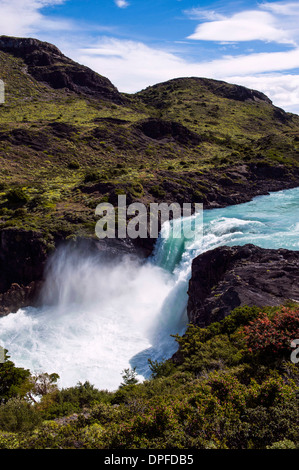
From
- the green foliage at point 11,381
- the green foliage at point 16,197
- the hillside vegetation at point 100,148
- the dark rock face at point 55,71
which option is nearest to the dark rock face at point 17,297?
the hillside vegetation at point 100,148

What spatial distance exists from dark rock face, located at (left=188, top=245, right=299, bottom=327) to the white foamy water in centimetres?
336

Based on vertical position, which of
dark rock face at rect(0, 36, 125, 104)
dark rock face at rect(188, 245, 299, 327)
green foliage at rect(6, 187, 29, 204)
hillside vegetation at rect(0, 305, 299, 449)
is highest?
dark rock face at rect(0, 36, 125, 104)

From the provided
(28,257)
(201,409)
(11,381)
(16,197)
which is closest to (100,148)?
(16,197)

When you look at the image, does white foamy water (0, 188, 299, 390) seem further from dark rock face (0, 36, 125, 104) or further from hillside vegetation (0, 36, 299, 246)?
dark rock face (0, 36, 125, 104)

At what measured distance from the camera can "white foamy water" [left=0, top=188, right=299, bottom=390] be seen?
67.7 ft

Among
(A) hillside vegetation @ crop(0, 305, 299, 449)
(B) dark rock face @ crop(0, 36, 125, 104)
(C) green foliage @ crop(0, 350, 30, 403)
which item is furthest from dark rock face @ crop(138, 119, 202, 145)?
(A) hillside vegetation @ crop(0, 305, 299, 449)

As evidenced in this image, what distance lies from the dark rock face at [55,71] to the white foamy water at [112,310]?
87.7 m

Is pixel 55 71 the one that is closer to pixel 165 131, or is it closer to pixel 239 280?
pixel 165 131

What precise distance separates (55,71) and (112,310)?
101m

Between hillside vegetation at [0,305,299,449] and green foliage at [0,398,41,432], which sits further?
green foliage at [0,398,41,432]

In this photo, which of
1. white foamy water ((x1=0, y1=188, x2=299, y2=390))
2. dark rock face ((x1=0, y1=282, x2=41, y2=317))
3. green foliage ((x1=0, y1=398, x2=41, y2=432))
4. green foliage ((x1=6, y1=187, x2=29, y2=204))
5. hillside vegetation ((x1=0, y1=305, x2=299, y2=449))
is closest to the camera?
hillside vegetation ((x1=0, y1=305, x2=299, y2=449))

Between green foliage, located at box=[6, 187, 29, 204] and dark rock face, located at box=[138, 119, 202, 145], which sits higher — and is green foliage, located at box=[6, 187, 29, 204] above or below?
below

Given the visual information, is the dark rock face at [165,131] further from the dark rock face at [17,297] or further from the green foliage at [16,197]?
the dark rock face at [17,297]
